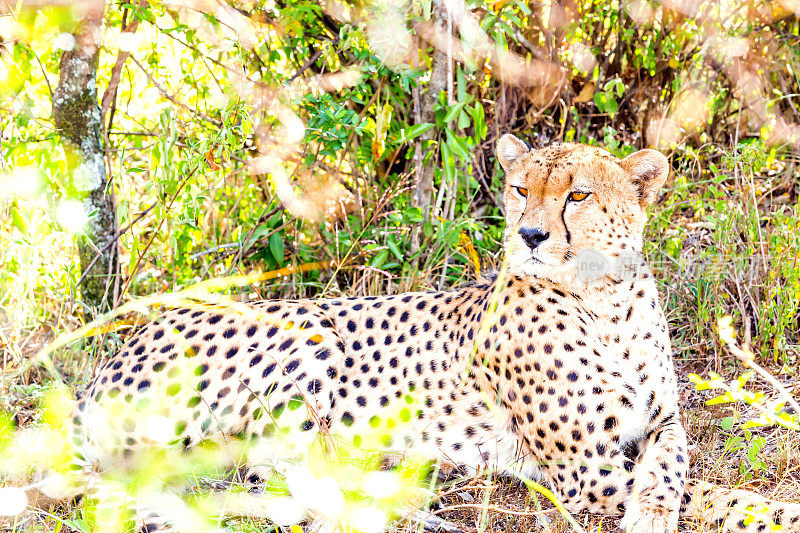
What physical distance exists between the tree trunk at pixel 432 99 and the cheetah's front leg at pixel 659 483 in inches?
79.2

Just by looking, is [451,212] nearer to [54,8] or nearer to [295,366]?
[295,366]

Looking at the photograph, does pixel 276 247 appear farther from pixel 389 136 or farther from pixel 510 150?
pixel 510 150

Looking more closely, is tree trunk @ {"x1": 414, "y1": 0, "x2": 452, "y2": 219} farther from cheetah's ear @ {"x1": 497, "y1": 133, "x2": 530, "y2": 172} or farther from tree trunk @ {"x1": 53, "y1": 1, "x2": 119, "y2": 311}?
tree trunk @ {"x1": 53, "y1": 1, "x2": 119, "y2": 311}

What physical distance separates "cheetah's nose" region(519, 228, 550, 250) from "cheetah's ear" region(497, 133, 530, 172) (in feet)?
1.53

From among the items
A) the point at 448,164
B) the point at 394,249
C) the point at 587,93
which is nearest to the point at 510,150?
the point at 448,164

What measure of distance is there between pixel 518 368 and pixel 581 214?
614 millimetres

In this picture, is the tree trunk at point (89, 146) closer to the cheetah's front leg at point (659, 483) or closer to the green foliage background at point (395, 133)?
Result: the green foliage background at point (395, 133)

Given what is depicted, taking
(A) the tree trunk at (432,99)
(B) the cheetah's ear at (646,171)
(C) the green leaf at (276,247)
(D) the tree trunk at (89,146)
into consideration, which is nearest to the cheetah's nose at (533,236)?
(B) the cheetah's ear at (646,171)

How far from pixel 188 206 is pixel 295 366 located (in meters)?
0.75

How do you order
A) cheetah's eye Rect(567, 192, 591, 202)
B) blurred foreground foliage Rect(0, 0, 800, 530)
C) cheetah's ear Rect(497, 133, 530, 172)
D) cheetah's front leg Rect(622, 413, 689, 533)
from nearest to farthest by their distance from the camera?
cheetah's front leg Rect(622, 413, 689, 533) < cheetah's eye Rect(567, 192, 591, 202) < cheetah's ear Rect(497, 133, 530, 172) < blurred foreground foliage Rect(0, 0, 800, 530)

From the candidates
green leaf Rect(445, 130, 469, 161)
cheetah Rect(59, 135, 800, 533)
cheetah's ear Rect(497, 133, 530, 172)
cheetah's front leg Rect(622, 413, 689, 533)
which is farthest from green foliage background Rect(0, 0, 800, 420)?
cheetah's front leg Rect(622, 413, 689, 533)

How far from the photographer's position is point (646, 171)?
308 cm

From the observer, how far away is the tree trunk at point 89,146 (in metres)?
4.04

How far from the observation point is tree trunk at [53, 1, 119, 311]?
4.04m
